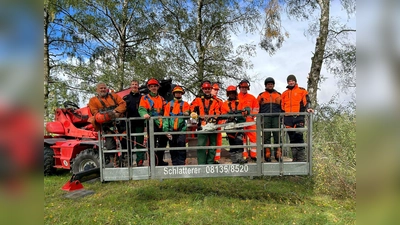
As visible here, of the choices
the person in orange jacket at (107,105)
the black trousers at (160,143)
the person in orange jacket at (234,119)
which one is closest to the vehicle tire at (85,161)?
the person in orange jacket at (107,105)

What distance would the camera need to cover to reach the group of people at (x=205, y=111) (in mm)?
5500

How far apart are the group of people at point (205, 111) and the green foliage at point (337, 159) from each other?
31.3 inches

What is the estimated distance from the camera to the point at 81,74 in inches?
555

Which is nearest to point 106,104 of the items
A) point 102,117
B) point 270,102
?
point 102,117

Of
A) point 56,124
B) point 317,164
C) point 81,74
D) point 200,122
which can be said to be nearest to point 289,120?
point 317,164

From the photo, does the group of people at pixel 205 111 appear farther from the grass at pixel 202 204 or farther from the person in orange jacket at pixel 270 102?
the grass at pixel 202 204

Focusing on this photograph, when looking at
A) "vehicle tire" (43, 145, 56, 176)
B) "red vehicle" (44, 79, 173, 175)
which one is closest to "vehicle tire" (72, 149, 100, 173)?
"red vehicle" (44, 79, 173, 175)

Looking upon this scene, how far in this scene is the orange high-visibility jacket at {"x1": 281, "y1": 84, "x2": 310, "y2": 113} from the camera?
608 cm

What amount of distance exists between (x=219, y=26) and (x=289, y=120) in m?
8.82

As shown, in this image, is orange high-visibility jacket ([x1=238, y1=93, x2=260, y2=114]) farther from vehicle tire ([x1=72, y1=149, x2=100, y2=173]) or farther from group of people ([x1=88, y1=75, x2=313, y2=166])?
vehicle tire ([x1=72, y1=149, x2=100, y2=173])

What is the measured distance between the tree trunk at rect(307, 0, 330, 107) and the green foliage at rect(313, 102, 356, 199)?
2.86 metres

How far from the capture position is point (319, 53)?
9.69m
